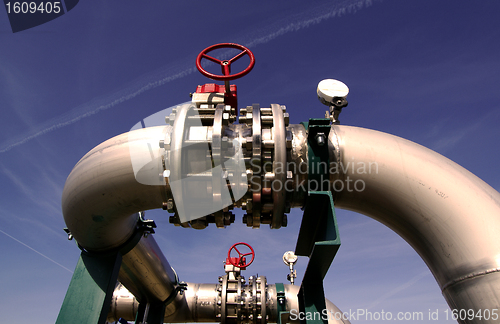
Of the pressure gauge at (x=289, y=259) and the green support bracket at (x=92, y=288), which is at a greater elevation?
the pressure gauge at (x=289, y=259)

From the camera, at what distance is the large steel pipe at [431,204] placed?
164 centimetres

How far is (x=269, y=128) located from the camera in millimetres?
2121

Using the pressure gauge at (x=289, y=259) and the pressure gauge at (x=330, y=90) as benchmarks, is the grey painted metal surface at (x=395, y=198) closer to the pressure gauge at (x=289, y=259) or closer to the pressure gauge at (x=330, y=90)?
the pressure gauge at (x=330, y=90)

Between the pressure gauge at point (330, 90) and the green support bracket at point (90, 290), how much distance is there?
2450 millimetres

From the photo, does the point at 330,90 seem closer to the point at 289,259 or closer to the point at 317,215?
the point at 317,215

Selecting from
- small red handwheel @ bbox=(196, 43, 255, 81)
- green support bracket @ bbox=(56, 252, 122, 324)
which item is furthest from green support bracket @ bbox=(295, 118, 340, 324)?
green support bracket @ bbox=(56, 252, 122, 324)

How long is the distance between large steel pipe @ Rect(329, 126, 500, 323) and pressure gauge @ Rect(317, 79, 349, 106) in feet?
0.89

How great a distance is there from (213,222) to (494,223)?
1820 mm

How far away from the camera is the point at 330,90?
236 cm

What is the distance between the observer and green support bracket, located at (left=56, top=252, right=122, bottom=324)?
246 centimetres

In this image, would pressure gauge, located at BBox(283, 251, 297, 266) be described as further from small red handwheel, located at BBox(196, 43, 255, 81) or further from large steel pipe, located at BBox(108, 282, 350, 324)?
small red handwheel, located at BBox(196, 43, 255, 81)

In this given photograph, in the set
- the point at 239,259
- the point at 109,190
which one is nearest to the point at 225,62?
the point at 109,190
